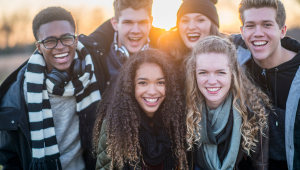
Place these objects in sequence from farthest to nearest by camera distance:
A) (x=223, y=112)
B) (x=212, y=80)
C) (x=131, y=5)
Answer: (x=131, y=5) → (x=223, y=112) → (x=212, y=80)

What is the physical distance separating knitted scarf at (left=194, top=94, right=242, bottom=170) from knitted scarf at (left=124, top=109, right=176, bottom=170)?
38 centimetres

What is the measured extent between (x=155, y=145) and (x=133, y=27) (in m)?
1.75

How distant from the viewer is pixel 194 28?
3367 mm

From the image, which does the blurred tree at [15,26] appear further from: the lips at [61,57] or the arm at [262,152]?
the arm at [262,152]

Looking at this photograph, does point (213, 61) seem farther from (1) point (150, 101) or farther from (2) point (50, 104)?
(2) point (50, 104)

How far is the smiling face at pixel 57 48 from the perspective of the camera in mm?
2781

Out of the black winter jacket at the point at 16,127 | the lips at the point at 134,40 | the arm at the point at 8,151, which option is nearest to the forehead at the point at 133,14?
the lips at the point at 134,40

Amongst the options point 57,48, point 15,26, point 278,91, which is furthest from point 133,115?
point 15,26

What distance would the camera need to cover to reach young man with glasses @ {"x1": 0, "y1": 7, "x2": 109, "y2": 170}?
2.77 m

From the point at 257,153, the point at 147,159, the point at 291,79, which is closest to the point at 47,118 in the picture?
the point at 147,159

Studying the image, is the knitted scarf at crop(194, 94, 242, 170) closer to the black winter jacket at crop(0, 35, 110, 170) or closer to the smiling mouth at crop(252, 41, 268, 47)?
the smiling mouth at crop(252, 41, 268, 47)

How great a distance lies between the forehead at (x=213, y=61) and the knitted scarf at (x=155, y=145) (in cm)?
84

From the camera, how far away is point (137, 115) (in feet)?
9.04

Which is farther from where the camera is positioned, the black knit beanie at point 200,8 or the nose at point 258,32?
the black knit beanie at point 200,8
